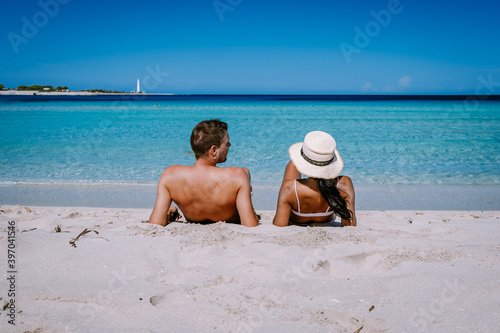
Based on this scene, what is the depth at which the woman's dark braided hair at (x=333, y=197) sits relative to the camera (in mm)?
3490

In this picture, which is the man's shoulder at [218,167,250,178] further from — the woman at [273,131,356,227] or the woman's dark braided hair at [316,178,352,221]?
the woman's dark braided hair at [316,178,352,221]

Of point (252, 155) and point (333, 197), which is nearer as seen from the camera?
point (333, 197)

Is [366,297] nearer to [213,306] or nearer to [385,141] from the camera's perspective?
[213,306]

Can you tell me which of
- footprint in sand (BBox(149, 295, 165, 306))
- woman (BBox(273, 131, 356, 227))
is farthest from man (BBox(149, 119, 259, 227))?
footprint in sand (BBox(149, 295, 165, 306))

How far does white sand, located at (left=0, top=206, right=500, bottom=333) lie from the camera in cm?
→ 206

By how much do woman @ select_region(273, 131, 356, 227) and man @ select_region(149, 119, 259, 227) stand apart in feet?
1.35

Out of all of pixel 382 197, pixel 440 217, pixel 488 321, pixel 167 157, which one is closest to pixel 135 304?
pixel 488 321

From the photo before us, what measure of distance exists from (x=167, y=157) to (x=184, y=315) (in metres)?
8.36

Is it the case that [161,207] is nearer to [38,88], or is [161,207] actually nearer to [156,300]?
[156,300]

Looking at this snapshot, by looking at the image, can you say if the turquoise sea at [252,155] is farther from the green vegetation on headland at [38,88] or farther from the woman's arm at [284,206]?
the green vegetation on headland at [38,88]

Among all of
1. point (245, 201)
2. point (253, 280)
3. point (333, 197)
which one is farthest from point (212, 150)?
point (253, 280)

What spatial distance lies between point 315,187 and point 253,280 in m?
1.34

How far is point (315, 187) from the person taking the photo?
3.56m

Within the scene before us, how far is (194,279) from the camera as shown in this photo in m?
2.51
